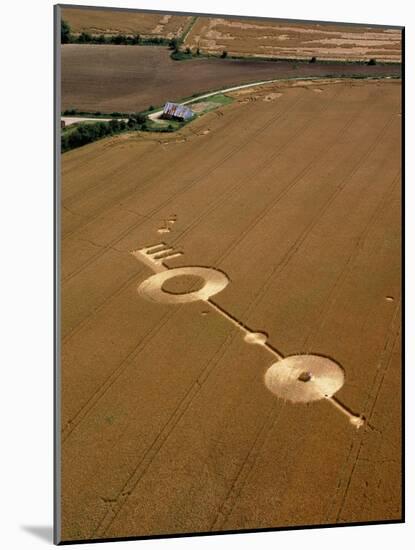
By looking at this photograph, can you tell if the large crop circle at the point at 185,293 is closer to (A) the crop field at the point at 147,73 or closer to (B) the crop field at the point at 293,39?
(A) the crop field at the point at 147,73

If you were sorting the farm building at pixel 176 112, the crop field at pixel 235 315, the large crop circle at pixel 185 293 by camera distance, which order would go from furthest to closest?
the farm building at pixel 176 112 < the large crop circle at pixel 185 293 < the crop field at pixel 235 315

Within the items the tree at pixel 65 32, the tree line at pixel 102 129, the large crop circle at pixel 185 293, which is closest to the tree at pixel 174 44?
the tree at pixel 65 32

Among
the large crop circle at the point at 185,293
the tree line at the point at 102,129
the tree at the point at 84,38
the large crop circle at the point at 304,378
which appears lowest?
the large crop circle at the point at 304,378

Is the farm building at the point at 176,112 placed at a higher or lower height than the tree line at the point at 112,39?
lower

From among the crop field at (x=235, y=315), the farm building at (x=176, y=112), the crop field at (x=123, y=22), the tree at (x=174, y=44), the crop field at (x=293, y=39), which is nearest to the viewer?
the crop field at (x=235, y=315)

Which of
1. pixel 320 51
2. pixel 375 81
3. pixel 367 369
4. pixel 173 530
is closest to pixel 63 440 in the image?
pixel 173 530

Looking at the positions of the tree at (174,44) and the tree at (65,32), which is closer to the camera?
the tree at (65,32)

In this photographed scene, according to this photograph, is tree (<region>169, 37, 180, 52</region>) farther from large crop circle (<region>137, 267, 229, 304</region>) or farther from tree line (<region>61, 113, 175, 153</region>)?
large crop circle (<region>137, 267, 229, 304</region>)
